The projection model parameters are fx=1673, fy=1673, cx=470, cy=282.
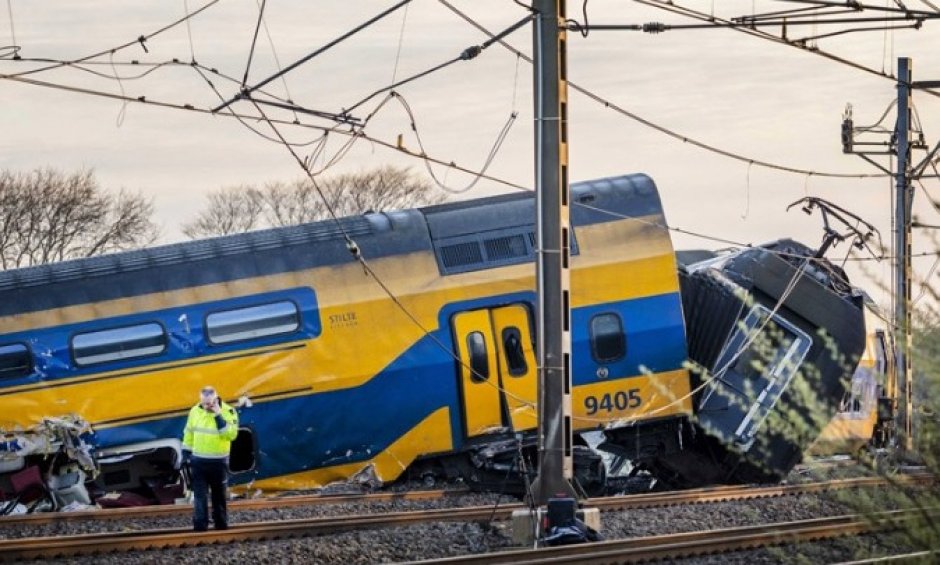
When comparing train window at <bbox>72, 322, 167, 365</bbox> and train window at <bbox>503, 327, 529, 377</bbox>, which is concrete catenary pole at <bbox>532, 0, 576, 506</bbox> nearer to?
train window at <bbox>503, 327, 529, 377</bbox>

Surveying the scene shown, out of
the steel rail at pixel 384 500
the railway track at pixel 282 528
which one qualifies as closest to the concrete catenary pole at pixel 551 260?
the railway track at pixel 282 528

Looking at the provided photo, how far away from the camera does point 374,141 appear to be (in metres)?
18.3

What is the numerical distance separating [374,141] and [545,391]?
3613 millimetres

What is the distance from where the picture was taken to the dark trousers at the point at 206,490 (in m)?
17.1

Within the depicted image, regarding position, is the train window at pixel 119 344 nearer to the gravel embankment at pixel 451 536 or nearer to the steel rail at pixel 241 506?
the steel rail at pixel 241 506

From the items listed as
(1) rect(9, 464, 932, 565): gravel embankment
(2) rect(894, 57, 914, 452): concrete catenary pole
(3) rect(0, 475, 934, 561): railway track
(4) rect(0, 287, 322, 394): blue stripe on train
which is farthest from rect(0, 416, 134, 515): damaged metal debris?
(2) rect(894, 57, 914, 452): concrete catenary pole

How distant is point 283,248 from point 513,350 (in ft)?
10.6

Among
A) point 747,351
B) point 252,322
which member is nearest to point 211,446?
point 252,322

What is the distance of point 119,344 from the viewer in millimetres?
21062

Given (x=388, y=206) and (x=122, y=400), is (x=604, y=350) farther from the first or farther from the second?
(x=388, y=206)

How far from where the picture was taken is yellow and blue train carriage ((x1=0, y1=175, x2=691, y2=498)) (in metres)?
21.0

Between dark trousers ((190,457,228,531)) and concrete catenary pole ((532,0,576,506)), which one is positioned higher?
A: concrete catenary pole ((532,0,576,506))

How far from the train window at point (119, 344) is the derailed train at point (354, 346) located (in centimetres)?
2

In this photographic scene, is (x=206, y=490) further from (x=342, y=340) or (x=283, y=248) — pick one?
(x=283, y=248)
